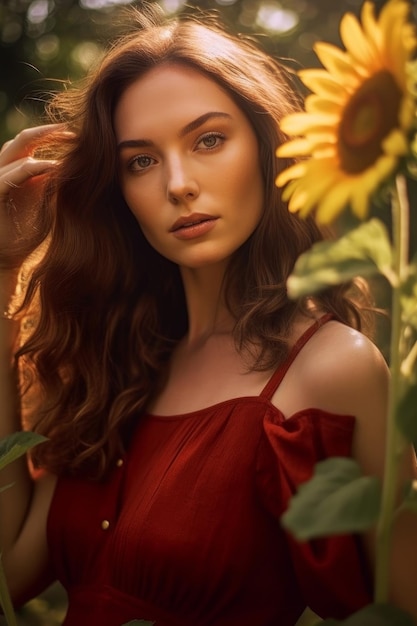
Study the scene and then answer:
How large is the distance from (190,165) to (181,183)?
0.17ft

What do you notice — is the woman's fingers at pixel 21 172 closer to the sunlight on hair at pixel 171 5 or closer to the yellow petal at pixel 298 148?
the yellow petal at pixel 298 148

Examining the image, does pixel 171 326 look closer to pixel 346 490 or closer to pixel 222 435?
pixel 222 435

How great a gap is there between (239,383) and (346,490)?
95 centimetres

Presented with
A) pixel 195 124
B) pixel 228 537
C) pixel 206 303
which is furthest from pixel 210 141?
pixel 228 537

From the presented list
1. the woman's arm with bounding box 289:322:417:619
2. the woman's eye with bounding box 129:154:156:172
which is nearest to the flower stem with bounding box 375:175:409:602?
the woman's arm with bounding box 289:322:417:619

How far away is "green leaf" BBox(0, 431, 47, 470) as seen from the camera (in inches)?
55.3

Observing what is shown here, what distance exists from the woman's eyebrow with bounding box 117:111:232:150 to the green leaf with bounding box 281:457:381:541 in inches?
40.2

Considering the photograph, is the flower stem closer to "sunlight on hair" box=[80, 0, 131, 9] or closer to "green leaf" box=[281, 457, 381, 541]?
"green leaf" box=[281, 457, 381, 541]

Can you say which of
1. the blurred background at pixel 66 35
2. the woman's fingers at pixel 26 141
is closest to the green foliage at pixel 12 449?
the woman's fingers at pixel 26 141

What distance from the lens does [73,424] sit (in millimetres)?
2207

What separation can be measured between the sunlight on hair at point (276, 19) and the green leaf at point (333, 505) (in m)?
3.53

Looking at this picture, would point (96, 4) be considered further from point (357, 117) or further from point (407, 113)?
point (407, 113)

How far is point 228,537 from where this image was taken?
173 centimetres

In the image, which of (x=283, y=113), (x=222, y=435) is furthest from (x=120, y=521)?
(x=283, y=113)
